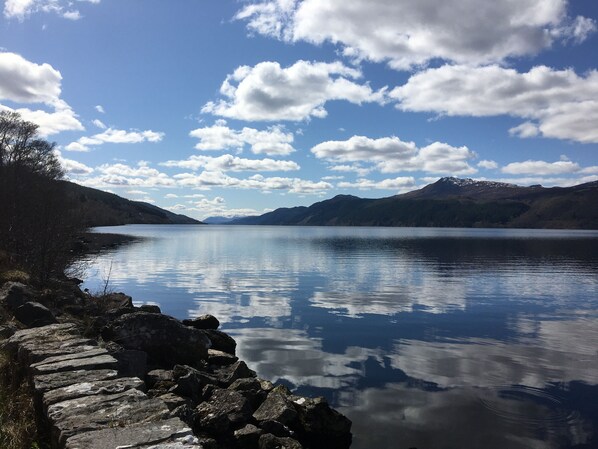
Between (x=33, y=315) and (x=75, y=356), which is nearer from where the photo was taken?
(x=75, y=356)

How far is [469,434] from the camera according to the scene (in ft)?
44.9

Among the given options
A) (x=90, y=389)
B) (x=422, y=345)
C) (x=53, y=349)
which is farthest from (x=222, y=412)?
(x=422, y=345)

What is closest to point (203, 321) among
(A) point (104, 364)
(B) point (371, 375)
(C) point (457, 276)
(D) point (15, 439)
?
(B) point (371, 375)

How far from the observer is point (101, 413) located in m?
6.39

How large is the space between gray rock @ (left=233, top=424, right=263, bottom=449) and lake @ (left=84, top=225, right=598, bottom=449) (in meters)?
3.49

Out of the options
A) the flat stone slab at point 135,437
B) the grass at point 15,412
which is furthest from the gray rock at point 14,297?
the flat stone slab at point 135,437

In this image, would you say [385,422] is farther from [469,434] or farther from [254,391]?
[254,391]

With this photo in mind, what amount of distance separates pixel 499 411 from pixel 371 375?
17.4ft

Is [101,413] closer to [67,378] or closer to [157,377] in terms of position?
[67,378]

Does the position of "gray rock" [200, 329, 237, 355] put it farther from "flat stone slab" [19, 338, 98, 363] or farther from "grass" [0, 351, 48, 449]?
"grass" [0, 351, 48, 449]

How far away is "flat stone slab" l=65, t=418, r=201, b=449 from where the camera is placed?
18.0 ft

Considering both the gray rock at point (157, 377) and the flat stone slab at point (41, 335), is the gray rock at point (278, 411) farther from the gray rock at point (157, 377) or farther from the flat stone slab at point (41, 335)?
the flat stone slab at point (41, 335)

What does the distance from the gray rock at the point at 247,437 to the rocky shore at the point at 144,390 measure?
2 cm

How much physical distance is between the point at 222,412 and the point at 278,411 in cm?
166
